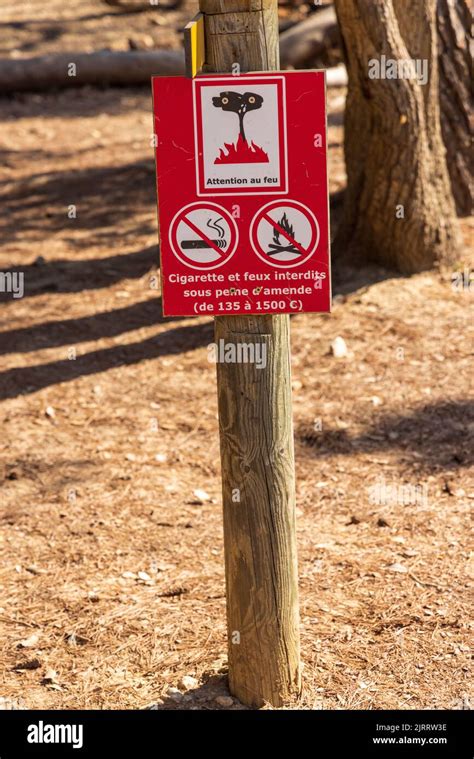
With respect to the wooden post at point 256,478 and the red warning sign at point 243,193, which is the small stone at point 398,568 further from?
the red warning sign at point 243,193

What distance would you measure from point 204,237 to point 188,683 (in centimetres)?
165

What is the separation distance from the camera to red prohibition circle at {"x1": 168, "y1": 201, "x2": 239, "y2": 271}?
9.80ft

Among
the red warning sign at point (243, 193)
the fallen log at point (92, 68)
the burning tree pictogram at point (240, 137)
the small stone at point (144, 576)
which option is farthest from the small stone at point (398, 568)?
the fallen log at point (92, 68)

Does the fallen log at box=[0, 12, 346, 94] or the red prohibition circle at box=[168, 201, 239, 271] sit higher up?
the fallen log at box=[0, 12, 346, 94]

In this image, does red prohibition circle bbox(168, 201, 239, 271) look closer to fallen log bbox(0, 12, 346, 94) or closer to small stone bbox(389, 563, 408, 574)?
small stone bbox(389, 563, 408, 574)

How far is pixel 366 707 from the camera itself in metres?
3.51

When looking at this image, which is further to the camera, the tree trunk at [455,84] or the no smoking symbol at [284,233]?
the tree trunk at [455,84]

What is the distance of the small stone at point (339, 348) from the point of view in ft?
20.7

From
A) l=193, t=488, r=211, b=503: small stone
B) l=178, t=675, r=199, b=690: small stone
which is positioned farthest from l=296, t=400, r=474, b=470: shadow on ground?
l=178, t=675, r=199, b=690: small stone

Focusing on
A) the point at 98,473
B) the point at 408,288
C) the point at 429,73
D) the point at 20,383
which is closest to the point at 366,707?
the point at 98,473

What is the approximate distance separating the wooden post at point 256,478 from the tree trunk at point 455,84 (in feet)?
15.5

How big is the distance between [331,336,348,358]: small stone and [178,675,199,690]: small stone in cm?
300

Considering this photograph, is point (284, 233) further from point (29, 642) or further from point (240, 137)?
point (29, 642)

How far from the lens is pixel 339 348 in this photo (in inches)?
249
